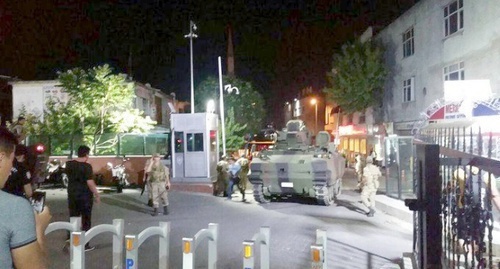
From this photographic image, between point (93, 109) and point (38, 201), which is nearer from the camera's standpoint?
point (38, 201)

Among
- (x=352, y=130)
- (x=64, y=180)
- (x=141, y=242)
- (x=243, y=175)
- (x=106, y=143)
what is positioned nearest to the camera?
(x=141, y=242)

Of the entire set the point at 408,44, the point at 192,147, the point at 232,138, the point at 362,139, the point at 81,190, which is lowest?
the point at 81,190

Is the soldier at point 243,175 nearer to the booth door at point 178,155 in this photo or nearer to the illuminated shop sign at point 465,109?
the booth door at point 178,155

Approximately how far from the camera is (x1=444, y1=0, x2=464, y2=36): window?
22.4 m

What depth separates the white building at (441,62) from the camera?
14.0 m

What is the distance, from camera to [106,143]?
80.1ft

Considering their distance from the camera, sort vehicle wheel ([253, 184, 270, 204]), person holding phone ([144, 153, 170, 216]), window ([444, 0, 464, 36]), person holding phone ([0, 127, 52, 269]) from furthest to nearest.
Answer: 1. window ([444, 0, 464, 36])
2. vehicle wheel ([253, 184, 270, 204])
3. person holding phone ([144, 153, 170, 216])
4. person holding phone ([0, 127, 52, 269])

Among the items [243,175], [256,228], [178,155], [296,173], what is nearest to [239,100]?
[178,155]

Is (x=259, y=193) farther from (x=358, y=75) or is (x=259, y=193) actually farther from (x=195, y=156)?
(x=358, y=75)

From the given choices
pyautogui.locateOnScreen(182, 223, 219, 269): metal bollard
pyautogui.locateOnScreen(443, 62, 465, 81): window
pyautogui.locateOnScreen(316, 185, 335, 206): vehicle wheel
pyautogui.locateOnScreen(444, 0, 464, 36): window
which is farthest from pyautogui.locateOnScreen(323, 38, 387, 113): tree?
pyautogui.locateOnScreen(182, 223, 219, 269): metal bollard

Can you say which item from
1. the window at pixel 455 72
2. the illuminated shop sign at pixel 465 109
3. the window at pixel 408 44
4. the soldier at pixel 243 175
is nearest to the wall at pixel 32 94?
the soldier at pixel 243 175

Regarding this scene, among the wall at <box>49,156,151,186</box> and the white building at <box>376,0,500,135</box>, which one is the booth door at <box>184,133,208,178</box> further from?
the white building at <box>376,0,500,135</box>

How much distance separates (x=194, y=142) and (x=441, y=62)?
1177cm

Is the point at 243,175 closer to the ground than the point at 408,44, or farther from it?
closer to the ground
